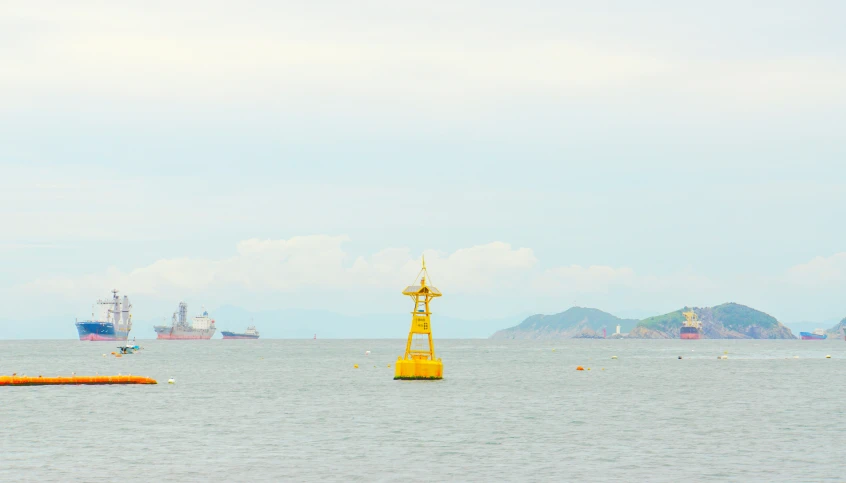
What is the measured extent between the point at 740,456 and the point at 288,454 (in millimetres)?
21875

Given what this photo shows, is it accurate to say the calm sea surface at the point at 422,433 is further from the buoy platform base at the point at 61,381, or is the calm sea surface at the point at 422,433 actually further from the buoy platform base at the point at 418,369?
the buoy platform base at the point at 61,381

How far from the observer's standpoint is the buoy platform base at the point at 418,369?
9219 cm

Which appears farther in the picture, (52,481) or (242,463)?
(242,463)

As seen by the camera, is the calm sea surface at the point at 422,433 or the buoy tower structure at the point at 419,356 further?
the buoy tower structure at the point at 419,356

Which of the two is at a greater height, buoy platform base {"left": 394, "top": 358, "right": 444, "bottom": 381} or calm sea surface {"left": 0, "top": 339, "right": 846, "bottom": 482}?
buoy platform base {"left": 394, "top": 358, "right": 444, "bottom": 381}

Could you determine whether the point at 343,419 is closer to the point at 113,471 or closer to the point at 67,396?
the point at 113,471

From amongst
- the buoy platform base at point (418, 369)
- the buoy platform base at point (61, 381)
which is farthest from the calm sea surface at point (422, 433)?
the buoy platform base at point (61, 381)

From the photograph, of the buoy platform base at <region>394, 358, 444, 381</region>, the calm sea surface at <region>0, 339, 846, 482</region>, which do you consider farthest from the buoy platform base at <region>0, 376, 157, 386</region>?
the buoy platform base at <region>394, 358, 444, 381</region>

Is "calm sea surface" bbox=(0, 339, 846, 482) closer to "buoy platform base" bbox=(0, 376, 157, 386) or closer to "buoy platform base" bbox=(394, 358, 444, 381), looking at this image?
"buoy platform base" bbox=(394, 358, 444, 381)

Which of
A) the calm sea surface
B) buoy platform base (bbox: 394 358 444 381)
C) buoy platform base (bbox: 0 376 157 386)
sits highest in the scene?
buoy platform base (bbox: 394 358 444 381)

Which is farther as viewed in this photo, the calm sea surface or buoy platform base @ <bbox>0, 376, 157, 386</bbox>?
buoy platform base @ <bbox>0, 376, 157, 386</bbox>

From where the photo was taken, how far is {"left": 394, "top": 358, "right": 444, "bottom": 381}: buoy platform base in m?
A: 92.2

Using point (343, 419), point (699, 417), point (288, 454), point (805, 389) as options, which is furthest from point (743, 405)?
point (288, 454)

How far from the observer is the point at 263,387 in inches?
3905
